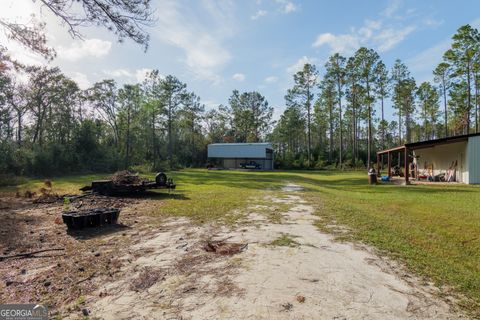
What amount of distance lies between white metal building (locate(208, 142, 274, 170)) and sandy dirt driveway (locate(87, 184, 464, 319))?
3666cm

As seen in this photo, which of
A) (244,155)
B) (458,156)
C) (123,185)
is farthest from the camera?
(244,155)

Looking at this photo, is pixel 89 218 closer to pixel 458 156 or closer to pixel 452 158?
pixel 458 156

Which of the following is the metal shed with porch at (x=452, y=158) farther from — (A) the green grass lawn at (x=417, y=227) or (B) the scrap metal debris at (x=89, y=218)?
(B) the scrap metal debris at (x=89, y=218)

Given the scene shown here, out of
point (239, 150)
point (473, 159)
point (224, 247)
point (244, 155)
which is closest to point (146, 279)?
point (224, 247)

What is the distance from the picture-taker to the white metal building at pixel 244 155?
42094 millimetres

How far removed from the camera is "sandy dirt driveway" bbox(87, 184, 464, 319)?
110 inches

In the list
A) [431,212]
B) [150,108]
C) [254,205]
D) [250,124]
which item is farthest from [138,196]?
[250,124]

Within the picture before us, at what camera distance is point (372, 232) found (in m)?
5.95

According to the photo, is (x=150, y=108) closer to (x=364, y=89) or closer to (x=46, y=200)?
(x=364, y=89)

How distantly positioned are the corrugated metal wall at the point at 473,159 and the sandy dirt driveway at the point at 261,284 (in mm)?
14735

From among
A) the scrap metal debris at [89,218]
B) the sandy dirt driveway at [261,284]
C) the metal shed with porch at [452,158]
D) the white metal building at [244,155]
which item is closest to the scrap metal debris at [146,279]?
the sandy dirt driveway at [261,284]

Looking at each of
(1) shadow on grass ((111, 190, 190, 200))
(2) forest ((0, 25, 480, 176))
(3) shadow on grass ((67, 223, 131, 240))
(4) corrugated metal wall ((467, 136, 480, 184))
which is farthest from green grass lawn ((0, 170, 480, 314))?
(2) forest ((0, 25, 480, 176))

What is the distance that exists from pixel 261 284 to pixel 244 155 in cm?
3972

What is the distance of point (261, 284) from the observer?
131 inches
